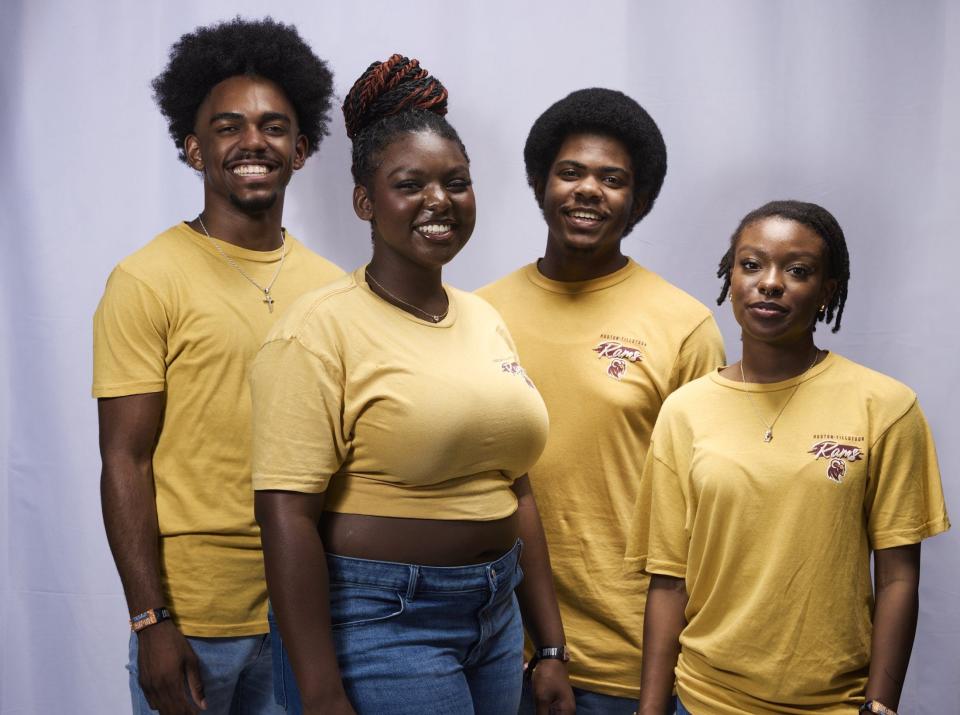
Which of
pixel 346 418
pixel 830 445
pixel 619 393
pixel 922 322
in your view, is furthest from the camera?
pixel 922 322

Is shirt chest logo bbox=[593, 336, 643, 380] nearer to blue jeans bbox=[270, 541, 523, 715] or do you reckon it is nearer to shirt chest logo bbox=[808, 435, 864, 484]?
shirt chest logo bbox=[808, 435, 864, 484]

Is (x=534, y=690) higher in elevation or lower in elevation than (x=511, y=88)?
lower

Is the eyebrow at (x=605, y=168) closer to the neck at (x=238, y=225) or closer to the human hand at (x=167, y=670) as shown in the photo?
the neck at (x=238, y=225)

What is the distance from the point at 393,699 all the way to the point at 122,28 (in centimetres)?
186

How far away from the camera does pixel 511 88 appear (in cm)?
263

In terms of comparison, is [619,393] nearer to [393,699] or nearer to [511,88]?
[393,699]

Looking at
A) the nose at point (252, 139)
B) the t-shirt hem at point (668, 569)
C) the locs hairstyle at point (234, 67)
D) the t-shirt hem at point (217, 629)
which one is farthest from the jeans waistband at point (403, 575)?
the locs hairstyle at point (234, 67)

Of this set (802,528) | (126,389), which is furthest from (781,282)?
(126,389)

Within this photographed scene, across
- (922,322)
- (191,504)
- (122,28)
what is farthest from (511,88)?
(191,504)

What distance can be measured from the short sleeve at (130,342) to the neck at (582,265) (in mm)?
721

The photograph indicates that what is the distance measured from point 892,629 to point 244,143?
1325 mm

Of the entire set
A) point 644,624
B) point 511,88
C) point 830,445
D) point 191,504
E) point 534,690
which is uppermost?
point 511,88

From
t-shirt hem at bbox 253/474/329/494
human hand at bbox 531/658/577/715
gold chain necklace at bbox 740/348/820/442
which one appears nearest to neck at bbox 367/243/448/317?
t-shirt hem at bbox 253/474/329/494

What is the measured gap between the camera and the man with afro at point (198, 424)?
1786 mm
